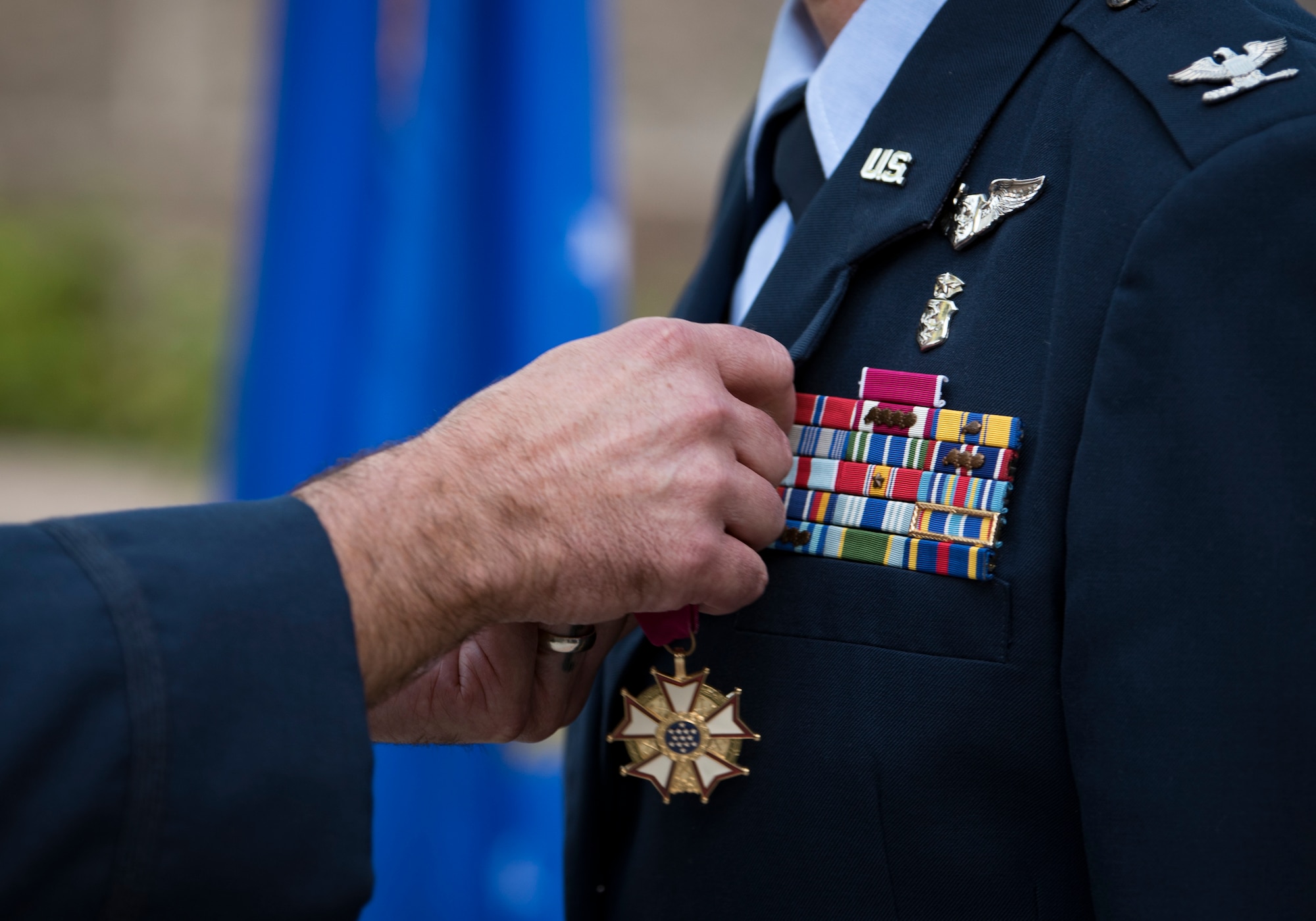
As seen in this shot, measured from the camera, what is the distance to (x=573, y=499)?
2.64ft

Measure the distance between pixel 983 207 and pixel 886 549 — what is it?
0.85 feet

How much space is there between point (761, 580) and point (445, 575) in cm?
23

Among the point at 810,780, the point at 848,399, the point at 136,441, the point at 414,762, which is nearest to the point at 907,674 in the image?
the point at 810,780

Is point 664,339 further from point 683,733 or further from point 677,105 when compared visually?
point 677,105

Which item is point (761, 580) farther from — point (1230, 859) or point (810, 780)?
point (1230, 859)

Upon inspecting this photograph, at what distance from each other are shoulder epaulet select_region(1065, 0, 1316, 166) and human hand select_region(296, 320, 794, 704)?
31cm

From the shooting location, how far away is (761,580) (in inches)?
33.6

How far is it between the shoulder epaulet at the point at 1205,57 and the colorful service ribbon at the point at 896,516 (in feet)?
0.88

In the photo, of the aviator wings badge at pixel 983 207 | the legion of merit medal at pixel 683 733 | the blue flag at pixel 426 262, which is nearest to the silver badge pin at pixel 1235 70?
the aviator wings badge at pixel 983 207

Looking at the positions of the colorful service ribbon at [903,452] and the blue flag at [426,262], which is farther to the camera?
the blue flag at [426,262]

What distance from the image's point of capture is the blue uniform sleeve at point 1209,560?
677mm

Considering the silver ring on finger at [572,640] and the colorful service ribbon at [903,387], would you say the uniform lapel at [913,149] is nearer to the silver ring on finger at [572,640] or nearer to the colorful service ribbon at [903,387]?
the colorful service ribbon at [903,387]

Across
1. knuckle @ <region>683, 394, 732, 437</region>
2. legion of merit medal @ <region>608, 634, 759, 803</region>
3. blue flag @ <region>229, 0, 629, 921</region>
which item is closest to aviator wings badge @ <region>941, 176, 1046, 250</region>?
knuckle @ <region>683, 394, 732, 437</region>

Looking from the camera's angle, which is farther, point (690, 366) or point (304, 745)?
point (690, 366)
